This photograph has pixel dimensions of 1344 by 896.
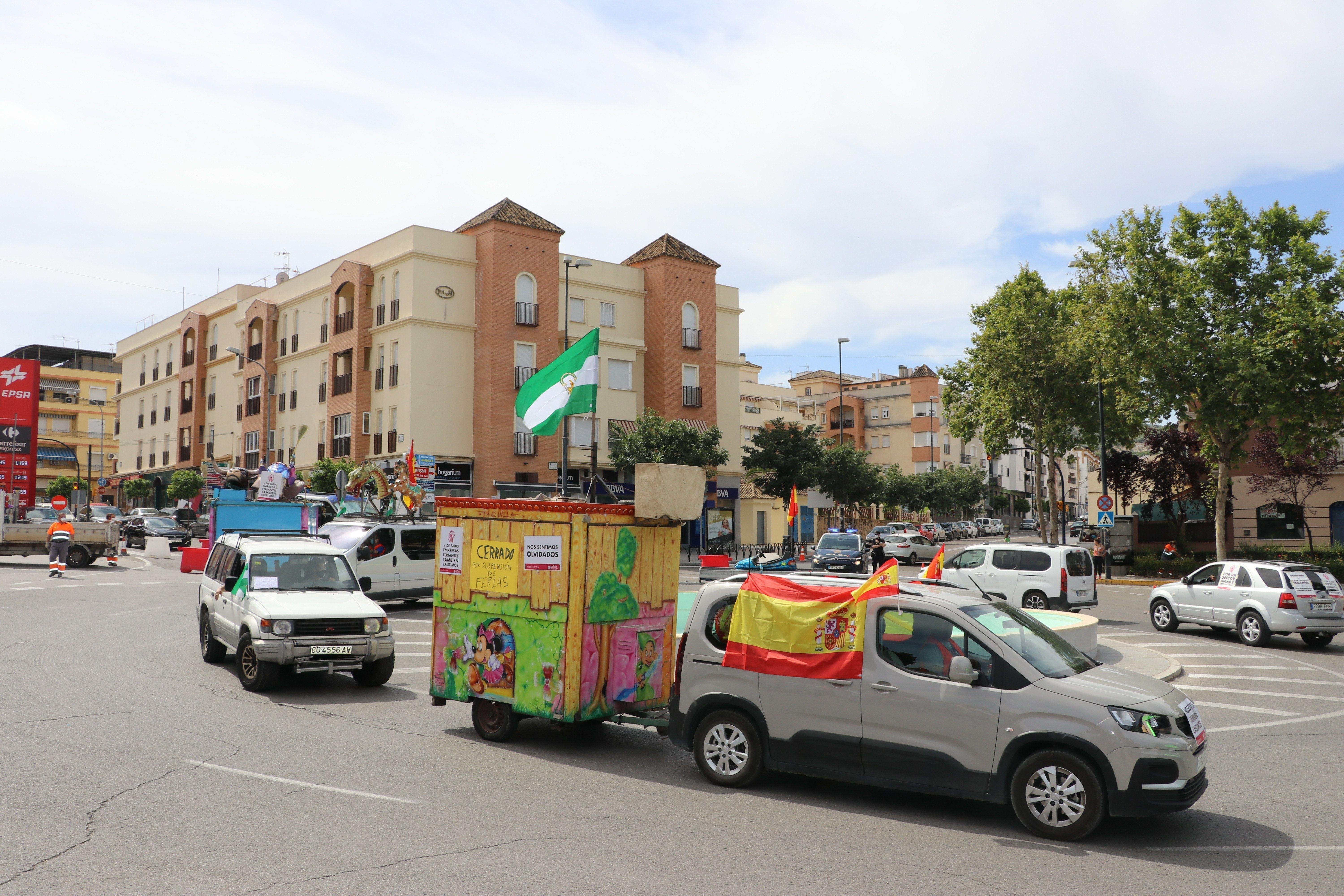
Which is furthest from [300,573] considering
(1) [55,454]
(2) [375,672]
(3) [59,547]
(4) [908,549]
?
(1) [55,454]

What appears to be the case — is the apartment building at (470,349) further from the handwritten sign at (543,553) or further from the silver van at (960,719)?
the silver van at (960,719)

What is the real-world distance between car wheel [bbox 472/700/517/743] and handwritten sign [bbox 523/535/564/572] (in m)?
1.34

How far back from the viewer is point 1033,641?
7.29m

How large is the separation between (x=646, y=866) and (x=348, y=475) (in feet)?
112

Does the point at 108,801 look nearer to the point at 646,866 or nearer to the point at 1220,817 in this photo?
the point at 646,866

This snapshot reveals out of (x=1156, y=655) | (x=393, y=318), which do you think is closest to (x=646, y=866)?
(x=1156, y=655)

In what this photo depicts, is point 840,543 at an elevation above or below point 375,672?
above

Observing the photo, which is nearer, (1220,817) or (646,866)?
(646,866)

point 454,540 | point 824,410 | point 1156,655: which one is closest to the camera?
point 454,540

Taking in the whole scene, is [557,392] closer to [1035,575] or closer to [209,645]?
[209,645]

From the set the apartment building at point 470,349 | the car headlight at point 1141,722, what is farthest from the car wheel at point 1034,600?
the apartment building at point 470,349

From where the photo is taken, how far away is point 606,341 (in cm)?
4825

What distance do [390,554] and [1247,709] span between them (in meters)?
15.9

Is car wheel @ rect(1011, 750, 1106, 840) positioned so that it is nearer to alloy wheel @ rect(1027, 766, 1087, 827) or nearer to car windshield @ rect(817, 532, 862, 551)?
alloy wheel @ rect(1027, 766, 1087, 827)
